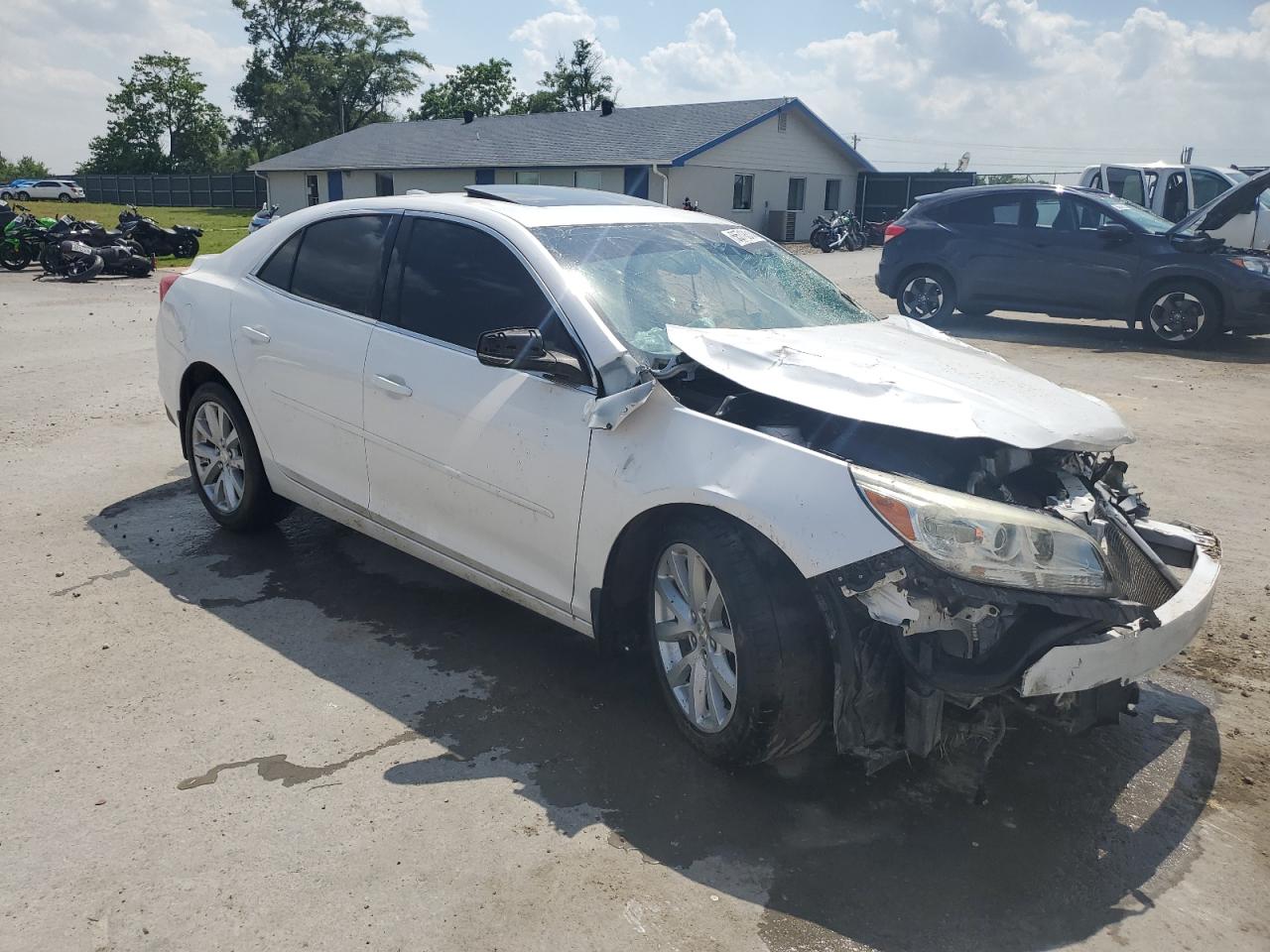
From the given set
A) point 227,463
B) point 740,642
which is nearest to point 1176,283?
point 227,463

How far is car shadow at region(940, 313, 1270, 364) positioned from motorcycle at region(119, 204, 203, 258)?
704 inches

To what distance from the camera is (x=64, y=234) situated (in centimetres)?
2056

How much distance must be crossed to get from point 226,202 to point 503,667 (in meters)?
65.6

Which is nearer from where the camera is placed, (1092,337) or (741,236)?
(741,236)

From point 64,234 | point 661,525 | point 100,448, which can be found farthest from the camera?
point 64,234

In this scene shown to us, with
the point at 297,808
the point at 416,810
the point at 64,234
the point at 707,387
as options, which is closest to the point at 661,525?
the point at 707,387

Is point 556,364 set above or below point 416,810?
above

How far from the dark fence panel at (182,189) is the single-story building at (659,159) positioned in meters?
17.9

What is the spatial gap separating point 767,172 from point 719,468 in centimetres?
3703

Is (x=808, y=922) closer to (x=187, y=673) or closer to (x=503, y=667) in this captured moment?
(x=503, y=667)

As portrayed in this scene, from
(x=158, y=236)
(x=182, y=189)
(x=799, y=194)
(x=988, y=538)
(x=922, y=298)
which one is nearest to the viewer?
(x=988, y=538)

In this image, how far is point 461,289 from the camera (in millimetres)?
4145

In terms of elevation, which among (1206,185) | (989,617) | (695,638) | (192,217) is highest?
(1206,185)

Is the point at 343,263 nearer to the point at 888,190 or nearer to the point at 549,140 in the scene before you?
the point at 549,140
